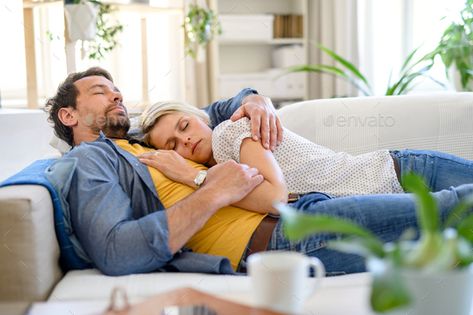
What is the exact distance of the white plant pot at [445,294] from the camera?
0.75 m

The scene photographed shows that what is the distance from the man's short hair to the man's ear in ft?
0.04

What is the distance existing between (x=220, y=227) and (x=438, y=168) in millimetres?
644

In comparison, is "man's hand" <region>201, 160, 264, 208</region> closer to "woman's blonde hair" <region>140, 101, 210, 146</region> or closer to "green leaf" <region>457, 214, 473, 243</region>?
"woman's blonde hair" <region>140, 101, 210, 146</region>

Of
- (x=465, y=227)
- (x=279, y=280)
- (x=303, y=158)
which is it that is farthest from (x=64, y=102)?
(x=465, y=227)

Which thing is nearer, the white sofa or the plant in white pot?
the plant in white pot

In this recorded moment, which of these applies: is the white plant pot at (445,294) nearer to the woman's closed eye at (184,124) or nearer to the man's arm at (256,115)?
the man's arm at (256,115)

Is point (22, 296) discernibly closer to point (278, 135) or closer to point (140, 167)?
point (140, 167)

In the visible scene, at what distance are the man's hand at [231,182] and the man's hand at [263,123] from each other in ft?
0.43

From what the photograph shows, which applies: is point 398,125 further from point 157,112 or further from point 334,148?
point 157,112

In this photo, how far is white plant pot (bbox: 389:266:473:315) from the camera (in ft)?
2.45

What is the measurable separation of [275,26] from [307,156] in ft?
8.82

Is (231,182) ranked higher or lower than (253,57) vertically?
lower

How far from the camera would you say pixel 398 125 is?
1923mm

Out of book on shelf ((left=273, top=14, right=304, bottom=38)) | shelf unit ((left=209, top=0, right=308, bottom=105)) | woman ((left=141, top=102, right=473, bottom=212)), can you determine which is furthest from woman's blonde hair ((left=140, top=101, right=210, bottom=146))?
book on shelf ((left=273, top=14, right=304, bottom=38))
